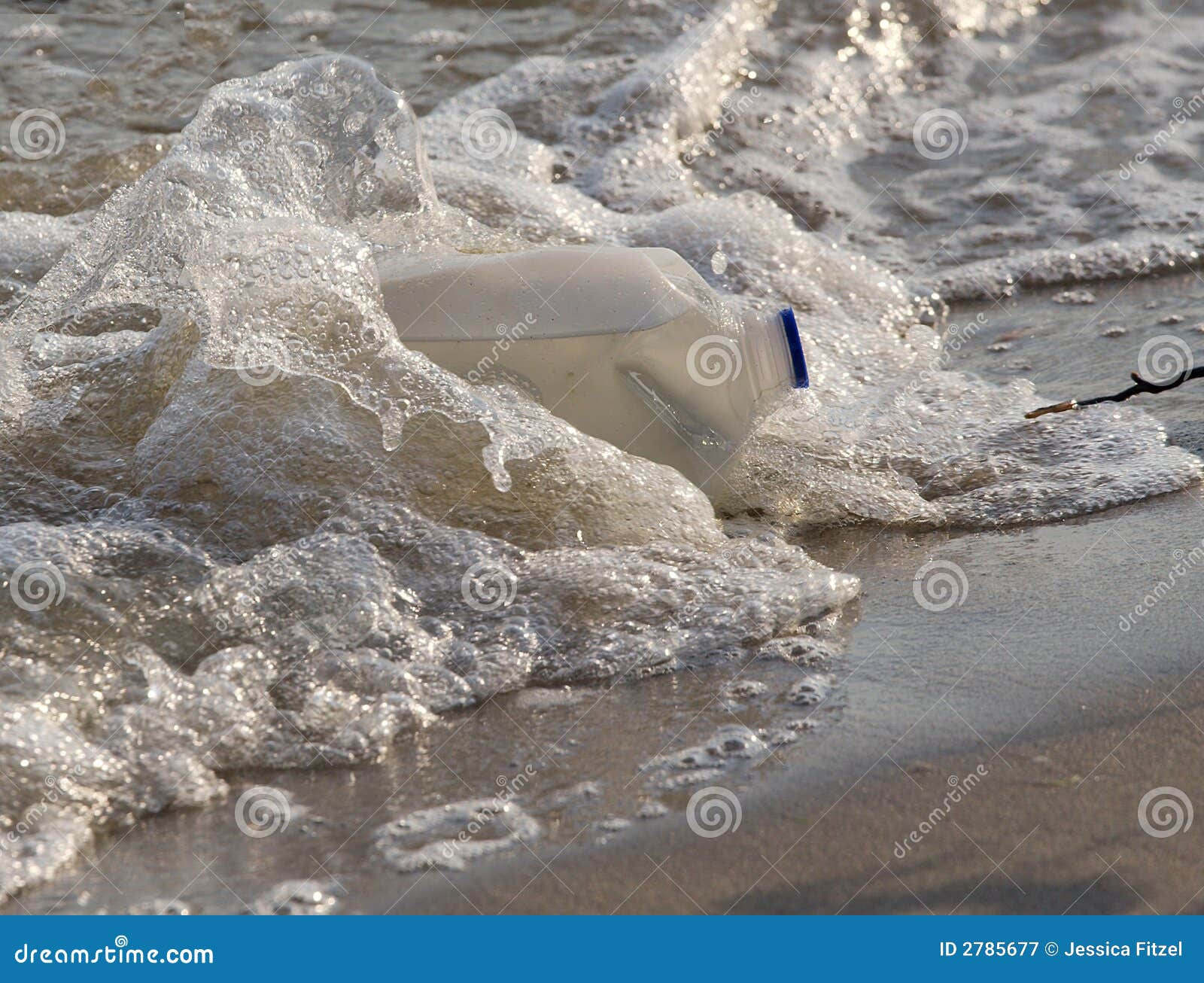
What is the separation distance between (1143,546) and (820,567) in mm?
685

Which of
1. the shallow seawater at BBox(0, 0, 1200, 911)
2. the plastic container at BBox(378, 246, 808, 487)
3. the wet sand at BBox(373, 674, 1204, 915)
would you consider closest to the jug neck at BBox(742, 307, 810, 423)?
the plastic container at BBox(378, 246, 808, 487)

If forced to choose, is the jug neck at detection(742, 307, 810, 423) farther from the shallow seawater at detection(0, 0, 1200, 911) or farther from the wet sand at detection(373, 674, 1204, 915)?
the wet sand at detection(373, 674, 1204, 915)

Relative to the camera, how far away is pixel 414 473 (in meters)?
2.61

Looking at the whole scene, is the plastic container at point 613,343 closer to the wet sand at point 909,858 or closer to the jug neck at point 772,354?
the jug neck at point 772,354

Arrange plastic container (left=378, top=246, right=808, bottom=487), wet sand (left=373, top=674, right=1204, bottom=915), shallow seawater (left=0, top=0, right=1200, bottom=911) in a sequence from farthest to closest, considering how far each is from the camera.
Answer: plastic container (left=378, top=246, right=808, bottom=487), shallow seawater (left=0, top=0, right=1200, bottom=911), wet sand (left=373, top=674, right=1204, bottom=915)

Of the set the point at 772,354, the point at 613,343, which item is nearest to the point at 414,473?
the point at 613,343

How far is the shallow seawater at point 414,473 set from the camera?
1890 millimetres

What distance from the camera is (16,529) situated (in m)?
2.37

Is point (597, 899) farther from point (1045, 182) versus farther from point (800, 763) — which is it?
point (1045, 182)

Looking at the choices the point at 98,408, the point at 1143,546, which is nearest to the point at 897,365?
the point at 1143,546

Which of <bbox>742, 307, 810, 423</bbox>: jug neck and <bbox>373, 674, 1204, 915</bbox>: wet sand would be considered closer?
<bbox>373, 674, 1204, 915</bbox>: wet sand

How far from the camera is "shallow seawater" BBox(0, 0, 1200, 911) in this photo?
189 cm

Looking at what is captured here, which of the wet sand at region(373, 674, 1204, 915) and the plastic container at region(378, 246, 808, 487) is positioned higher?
the plastic container at region(378, 246, 808, 487)

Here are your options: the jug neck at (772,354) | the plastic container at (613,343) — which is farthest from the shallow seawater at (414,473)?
the jug neck at (772,354)
